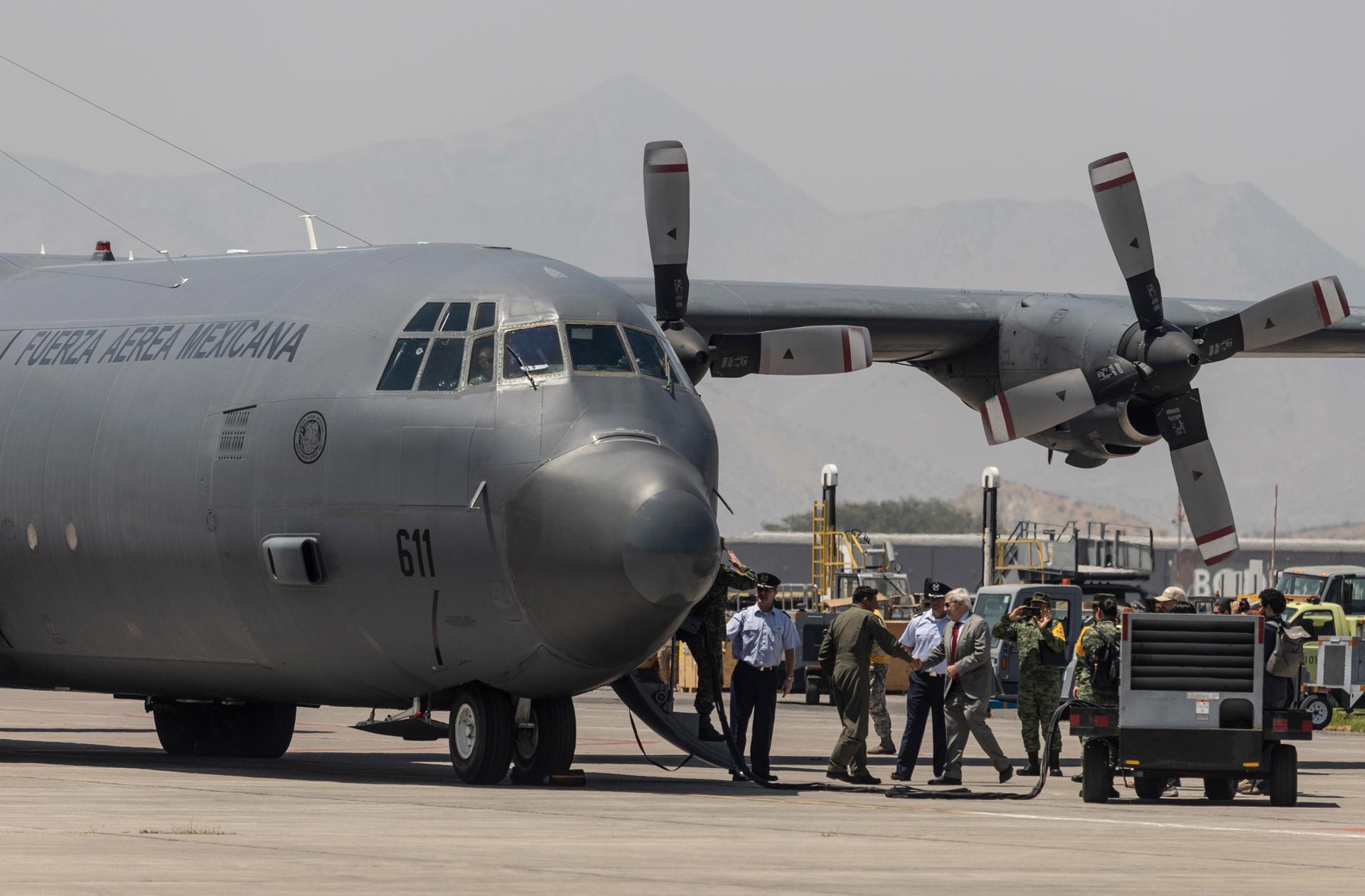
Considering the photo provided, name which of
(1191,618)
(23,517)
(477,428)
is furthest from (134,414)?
(1191,618)

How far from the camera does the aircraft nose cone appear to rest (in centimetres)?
1485

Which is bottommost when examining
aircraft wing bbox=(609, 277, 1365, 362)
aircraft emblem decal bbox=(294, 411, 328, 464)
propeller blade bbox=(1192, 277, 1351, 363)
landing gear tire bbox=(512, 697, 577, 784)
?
landing gear tire bbox=(512, 697, 577, 784)

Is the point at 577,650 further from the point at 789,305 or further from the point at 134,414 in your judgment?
the point at 789,305

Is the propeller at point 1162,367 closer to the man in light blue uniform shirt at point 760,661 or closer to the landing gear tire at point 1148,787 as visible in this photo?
the man in light blue uniform shirt at point 760,661

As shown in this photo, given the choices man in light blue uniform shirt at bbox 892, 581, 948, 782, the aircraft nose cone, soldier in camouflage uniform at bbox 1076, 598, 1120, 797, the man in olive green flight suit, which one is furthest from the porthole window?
soldier in camouflage uniform at bbox 1076, 598, 1120, 797

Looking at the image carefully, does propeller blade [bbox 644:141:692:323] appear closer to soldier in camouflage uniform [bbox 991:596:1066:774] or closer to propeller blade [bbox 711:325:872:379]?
propeller blade [bbox 711:325:872:379]

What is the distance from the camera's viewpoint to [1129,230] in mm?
22172

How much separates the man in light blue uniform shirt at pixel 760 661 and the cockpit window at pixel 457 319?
145 inches

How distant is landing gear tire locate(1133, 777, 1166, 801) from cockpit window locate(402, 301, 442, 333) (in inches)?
255

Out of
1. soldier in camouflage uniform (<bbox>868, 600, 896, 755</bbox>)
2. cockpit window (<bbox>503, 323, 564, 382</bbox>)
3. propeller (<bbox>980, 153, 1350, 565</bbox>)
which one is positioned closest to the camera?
cockpit window (<bbox>503, 323, 564, 382</bbox>)

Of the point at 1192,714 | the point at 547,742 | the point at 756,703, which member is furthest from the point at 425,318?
the point at 1192,714

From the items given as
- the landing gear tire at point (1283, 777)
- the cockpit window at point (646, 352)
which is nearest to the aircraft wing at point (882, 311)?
the cockpit window at point (646, 352)

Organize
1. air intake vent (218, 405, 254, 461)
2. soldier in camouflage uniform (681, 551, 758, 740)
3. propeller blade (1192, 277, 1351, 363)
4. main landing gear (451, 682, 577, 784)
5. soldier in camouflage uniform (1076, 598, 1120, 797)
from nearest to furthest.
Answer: main landing gear (451, 682, 577, 784), air intake vent (218, 405, 254, 461), soldier in camouflage uniform (1076, 598, 1120, 797), soldier in camouflage uniform (681, 551, 758, 740), propeller blade (1192, 277, 1351, 363)

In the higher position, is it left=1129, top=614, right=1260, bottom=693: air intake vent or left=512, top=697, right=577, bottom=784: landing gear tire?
left=1129, top=614, right=1260, bottom=693: air intake vent
